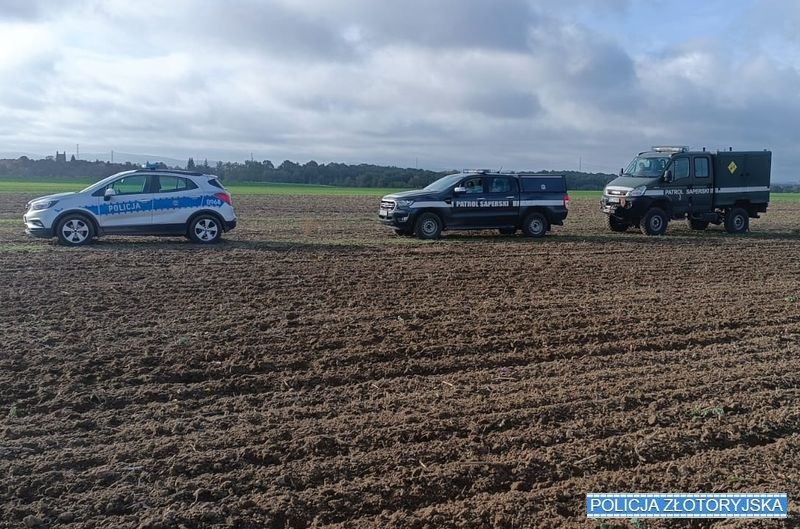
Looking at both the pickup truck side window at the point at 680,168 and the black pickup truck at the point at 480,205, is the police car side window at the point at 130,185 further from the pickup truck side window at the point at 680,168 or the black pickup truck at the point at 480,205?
the pickup truck side window at the point at 680,168

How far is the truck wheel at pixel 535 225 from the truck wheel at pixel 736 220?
21.3ft

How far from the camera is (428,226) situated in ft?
58.7

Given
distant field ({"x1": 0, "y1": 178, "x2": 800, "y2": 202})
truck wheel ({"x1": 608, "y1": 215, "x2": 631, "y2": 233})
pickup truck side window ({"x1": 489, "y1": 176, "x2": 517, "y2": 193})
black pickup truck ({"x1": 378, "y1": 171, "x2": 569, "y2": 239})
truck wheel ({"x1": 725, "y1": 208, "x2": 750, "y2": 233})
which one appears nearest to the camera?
black pickup truck ({"x1": 378, "y1": 171, "x2": 569, "y2": 239})

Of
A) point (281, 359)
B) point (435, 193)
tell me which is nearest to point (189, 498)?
point (281, 359)

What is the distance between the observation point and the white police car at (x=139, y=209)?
1518 centimetres

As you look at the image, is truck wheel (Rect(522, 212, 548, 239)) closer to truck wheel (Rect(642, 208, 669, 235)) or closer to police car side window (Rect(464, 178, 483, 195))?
police car side window (Rect(464, 178, 483, 195))

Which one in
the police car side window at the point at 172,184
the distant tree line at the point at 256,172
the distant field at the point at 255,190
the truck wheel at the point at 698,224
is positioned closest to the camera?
the police car side window at the point at 172,184

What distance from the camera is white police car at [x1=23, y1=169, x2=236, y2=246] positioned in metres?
15.2

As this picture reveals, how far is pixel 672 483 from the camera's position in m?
4.39

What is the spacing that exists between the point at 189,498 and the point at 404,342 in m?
3.61

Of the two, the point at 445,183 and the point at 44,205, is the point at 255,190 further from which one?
the point at 44,205

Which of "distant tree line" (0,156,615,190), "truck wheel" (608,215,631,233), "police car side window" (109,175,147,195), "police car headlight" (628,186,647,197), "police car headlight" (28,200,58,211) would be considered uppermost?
"distant tree line" (0,156,615,190)

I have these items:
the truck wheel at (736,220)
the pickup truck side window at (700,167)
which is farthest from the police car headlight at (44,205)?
the truck wheel at (736,220)

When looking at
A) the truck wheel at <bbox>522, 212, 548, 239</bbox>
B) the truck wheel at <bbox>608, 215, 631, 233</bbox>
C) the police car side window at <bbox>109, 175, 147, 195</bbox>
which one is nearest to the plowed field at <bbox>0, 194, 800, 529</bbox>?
the police car side window at <bbox>109, 175, 147, 195</bbox>
